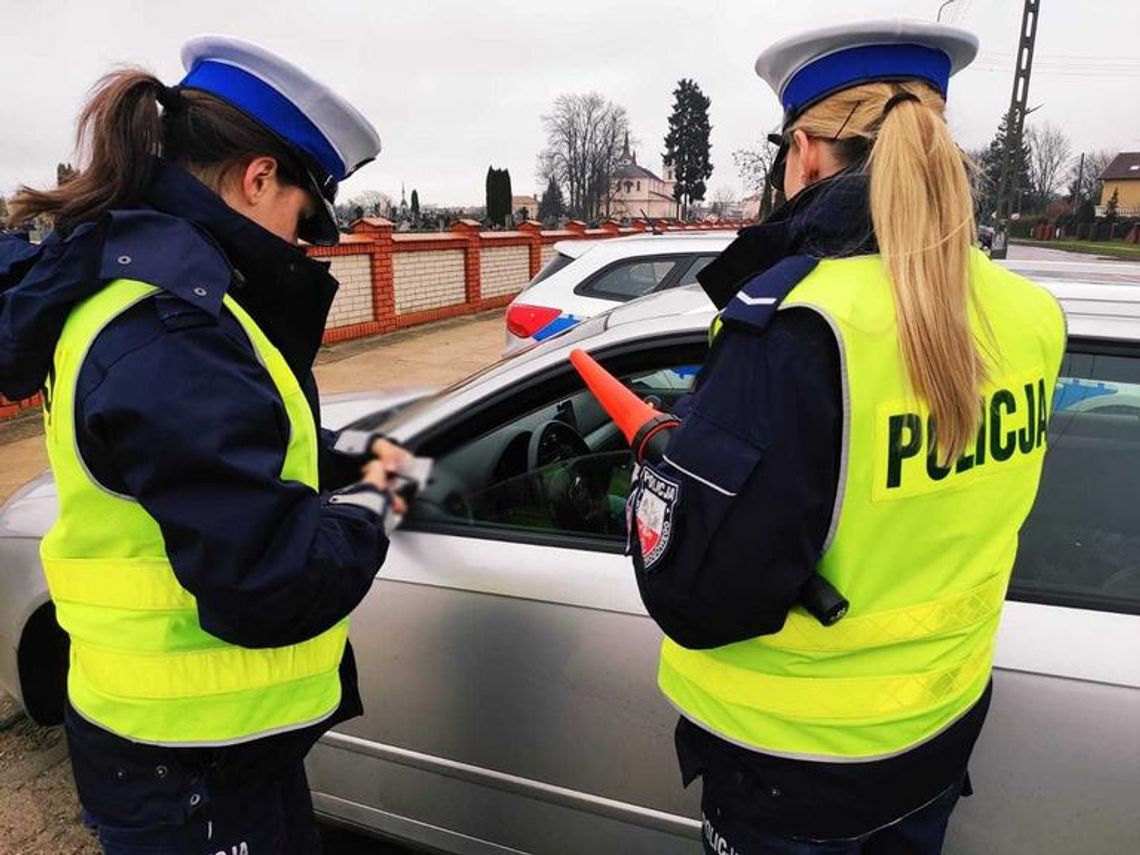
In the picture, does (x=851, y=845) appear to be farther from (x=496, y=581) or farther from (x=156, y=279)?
(x=156, y=279)

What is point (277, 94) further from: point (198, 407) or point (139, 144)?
point (198, 407)

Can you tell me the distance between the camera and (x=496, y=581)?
184 centimetres

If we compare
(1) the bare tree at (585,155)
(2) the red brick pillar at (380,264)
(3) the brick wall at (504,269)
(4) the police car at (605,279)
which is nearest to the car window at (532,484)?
(4) the police car at (605,279)

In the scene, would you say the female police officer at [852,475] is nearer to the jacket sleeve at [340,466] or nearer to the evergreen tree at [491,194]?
the jacket sleeve at [340,466]

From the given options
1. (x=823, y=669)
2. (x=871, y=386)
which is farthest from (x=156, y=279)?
(x=823, y=669)

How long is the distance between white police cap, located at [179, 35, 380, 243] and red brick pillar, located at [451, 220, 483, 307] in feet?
44.8

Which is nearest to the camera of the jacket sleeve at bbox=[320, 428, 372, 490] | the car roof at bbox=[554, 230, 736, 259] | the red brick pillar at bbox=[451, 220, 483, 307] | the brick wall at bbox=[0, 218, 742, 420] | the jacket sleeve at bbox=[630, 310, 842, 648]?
the jacket sleeve at bbox=[630, 310, 842, 648]

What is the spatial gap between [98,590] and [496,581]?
2.60 feet

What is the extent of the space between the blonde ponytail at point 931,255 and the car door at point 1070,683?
636 millimetres

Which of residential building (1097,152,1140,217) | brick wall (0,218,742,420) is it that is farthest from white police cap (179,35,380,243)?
residential building (1097,152,1140,217)

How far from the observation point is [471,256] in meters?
14.9

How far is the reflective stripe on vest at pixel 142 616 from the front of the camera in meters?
1.18

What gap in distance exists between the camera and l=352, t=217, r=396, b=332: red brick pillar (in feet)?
38.6

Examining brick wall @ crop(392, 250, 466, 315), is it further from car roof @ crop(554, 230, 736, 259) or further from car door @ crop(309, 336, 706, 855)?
car door @ crop(309, 336, 706, 855)
